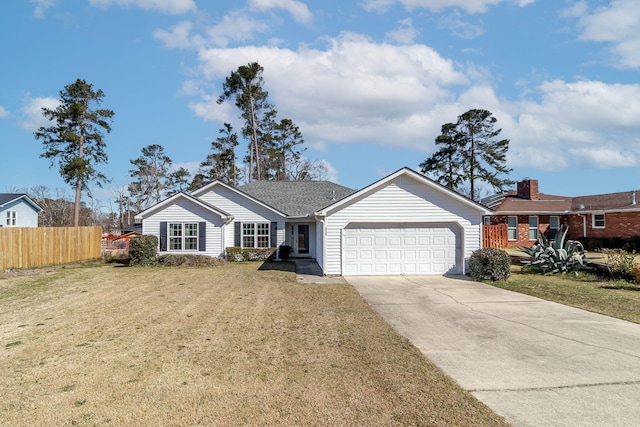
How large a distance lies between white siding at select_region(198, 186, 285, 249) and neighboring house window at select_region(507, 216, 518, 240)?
1597cm

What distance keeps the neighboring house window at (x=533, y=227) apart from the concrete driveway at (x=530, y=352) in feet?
58.9

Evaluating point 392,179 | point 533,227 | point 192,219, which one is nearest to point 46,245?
point 192,219

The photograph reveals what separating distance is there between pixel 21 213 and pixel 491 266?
33.5 meters

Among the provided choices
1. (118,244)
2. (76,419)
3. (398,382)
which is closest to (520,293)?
(398,382)

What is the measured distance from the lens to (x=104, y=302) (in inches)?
422

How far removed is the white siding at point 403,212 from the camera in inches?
617

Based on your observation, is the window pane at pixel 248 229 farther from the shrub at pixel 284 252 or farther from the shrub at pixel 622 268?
the shrub at pixel 622 268

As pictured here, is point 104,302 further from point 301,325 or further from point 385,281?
point 385,281

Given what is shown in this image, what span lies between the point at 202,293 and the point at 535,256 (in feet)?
45.4

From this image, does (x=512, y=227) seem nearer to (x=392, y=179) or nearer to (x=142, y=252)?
(x=392, y=179)

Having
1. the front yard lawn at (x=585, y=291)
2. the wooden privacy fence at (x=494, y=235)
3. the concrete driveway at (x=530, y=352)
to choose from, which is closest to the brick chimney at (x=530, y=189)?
the wooden privacy fence at (x=494, y=235)

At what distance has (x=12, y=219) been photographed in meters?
29.0

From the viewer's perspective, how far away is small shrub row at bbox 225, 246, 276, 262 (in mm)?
21734

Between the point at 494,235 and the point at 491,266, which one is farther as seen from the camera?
the point at 494,235
